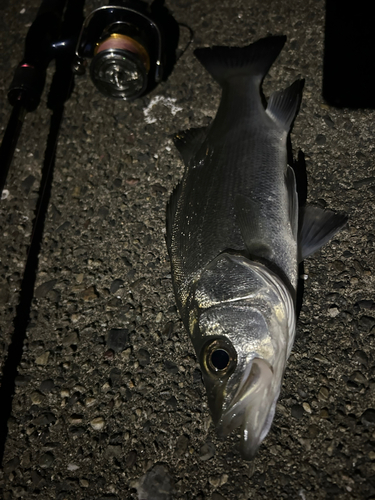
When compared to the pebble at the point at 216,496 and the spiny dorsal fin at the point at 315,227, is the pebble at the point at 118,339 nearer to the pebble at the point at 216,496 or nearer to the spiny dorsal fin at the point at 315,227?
the pebble at the point at 216,496

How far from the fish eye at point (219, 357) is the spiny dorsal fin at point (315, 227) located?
73 cm

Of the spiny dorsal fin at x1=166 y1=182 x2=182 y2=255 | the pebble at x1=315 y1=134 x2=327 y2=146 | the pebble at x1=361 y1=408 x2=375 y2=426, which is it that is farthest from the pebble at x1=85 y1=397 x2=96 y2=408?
the pebble at x1=315 y1=134 x2=327 y2=146

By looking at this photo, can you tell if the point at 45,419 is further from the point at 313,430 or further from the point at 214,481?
the point at 313,430

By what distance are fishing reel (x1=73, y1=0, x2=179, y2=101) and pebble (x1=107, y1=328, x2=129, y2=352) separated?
1.76 meters

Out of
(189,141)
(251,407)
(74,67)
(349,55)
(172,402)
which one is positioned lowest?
(172,402)

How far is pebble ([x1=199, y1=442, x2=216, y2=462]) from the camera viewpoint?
196 centimetres

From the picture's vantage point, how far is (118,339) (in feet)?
7.64

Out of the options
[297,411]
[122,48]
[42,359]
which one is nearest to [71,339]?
[42,359]

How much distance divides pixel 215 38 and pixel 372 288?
237cm

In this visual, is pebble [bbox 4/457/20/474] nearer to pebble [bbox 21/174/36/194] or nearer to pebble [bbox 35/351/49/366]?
pebble [bbox 35/351/49/366]

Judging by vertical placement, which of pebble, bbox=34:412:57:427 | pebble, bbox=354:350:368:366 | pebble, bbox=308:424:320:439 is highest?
pebble, bbox=354:350:368:366

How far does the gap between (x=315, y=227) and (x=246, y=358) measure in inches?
37.9

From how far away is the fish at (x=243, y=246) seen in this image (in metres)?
1.64

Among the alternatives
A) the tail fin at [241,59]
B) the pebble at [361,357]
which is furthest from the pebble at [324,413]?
the tail fin at [241,59]
